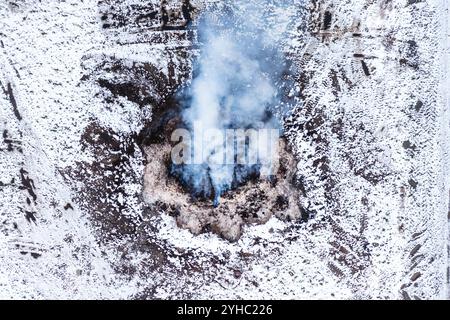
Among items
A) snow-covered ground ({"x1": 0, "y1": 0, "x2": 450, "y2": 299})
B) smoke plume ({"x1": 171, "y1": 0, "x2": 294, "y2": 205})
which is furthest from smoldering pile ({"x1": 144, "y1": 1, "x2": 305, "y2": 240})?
snow-covered ground ({"x1": 0, "y1": 0, "x2": 450, "y2": 299})

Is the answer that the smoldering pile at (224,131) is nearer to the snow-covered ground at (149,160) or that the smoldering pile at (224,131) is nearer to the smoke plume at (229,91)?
the smoke plume at (229,91)

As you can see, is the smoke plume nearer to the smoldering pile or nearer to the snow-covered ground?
the smoldering pile

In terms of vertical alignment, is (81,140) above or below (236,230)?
above

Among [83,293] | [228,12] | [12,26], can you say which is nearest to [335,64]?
[228,12]

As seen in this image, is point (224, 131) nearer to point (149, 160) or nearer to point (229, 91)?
point (229, 91)

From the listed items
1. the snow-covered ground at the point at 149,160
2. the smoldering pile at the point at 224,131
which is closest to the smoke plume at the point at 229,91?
the smoldering pile at the point at 224,131

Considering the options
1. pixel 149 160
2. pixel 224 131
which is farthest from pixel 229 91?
pixel 149 160

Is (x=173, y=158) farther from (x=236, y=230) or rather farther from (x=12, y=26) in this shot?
(x=12, y=26)
